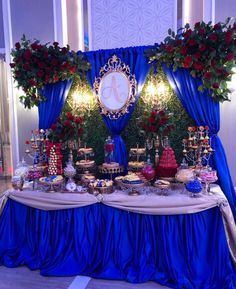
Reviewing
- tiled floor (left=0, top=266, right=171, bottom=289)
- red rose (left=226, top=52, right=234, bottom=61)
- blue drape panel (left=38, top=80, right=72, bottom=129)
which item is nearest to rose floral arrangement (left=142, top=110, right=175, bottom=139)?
red rose (left=226, top=52, right=234, bottom=61)

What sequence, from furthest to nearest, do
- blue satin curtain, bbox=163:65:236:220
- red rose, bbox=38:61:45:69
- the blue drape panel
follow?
the blue drape panel, red rose, bbox=38:61:45:69, blue satin curtain, bbox=163:65:236:220

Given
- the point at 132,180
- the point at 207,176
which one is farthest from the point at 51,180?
the point at 207,176

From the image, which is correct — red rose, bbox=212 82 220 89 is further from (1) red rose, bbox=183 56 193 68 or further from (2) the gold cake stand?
(2) the gold cake stand

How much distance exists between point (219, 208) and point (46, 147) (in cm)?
192

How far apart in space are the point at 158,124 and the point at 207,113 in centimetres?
52

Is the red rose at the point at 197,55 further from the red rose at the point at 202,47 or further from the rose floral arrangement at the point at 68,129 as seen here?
the rose floral arrangement at the point at 68,129

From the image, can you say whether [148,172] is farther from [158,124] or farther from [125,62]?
[125,62]

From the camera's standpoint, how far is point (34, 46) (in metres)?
3.10

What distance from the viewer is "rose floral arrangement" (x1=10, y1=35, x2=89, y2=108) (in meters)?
3.09

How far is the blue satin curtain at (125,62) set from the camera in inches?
120

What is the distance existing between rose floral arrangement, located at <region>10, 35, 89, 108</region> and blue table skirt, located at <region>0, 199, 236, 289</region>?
4.61ft

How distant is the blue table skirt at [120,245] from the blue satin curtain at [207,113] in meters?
0.59

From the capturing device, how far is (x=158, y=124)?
9.26 feet

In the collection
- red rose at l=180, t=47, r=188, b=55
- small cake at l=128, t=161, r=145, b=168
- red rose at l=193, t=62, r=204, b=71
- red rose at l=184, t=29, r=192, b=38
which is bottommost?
small cake at l=128, t=161, r=145, b=168
